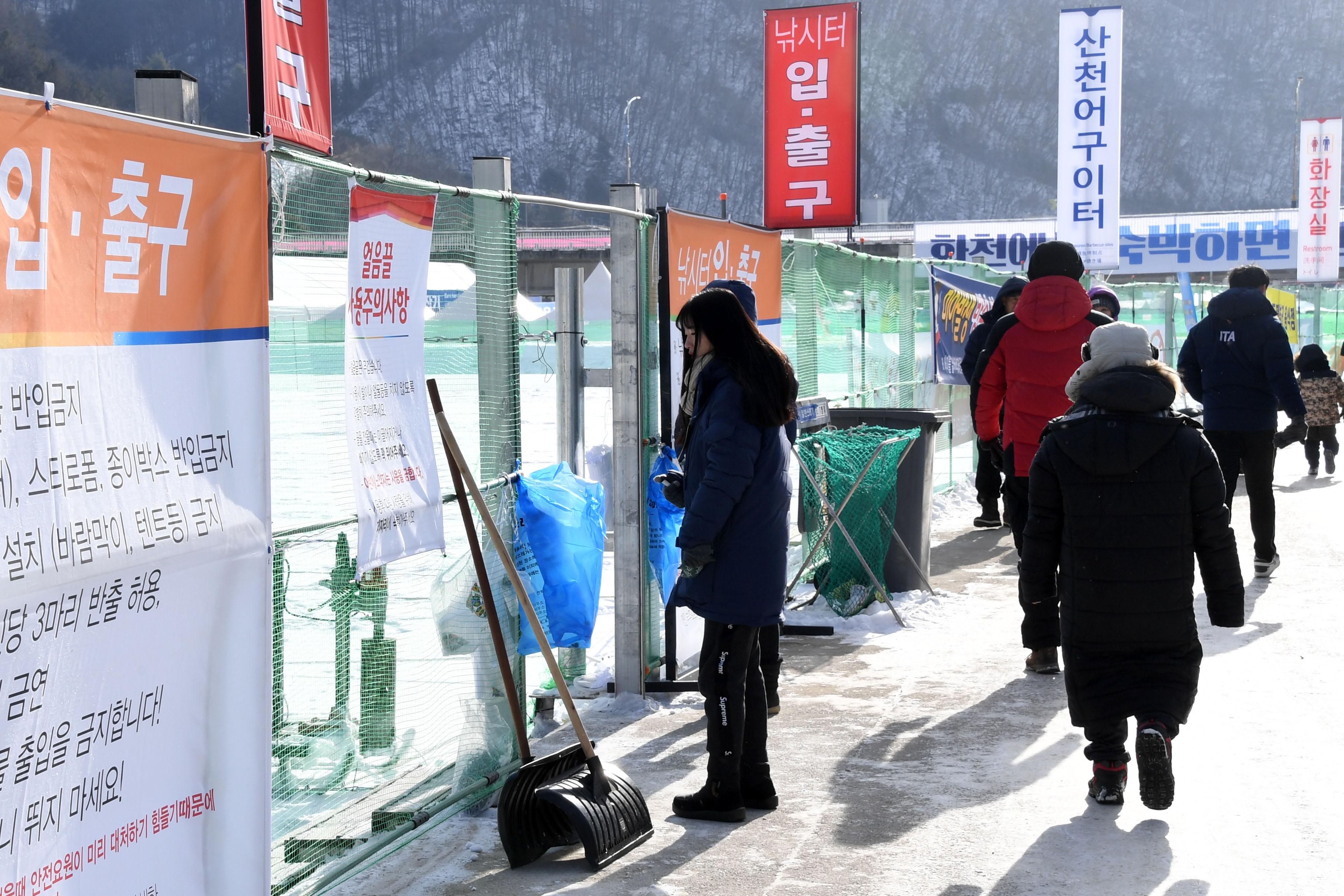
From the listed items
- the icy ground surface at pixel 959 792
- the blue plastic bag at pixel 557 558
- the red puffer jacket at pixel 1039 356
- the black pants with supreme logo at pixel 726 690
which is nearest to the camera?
the icy ground surface at pixel 959 792

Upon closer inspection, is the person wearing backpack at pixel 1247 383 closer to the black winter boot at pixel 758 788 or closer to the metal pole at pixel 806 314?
the metal pole at pixel 806 314

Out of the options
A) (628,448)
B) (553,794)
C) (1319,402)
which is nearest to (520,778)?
(553,794)

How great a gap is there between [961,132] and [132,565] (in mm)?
139151

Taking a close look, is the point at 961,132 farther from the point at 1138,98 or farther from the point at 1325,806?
the point at 1325,806

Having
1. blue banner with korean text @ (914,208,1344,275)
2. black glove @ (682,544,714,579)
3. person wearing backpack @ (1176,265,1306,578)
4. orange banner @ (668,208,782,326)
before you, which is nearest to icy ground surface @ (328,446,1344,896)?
black glove @ (682,544,714,579)

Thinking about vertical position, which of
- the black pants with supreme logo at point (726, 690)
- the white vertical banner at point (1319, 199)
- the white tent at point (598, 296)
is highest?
the white vertical banner at point (1319, 199)

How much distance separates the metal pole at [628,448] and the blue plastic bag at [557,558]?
2.33ft

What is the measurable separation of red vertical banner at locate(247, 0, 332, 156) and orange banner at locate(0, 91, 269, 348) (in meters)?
1.21

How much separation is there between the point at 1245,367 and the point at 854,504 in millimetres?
2598

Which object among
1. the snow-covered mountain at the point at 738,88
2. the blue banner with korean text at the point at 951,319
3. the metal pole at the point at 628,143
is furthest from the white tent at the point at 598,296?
the snow-covered mountain at the point at 738,88

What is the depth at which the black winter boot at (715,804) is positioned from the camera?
4801 millimetres

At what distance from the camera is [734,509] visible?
15.4ft

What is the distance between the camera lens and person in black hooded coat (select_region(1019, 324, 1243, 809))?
4.67 meters

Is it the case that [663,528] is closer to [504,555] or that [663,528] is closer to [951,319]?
[504,555]
